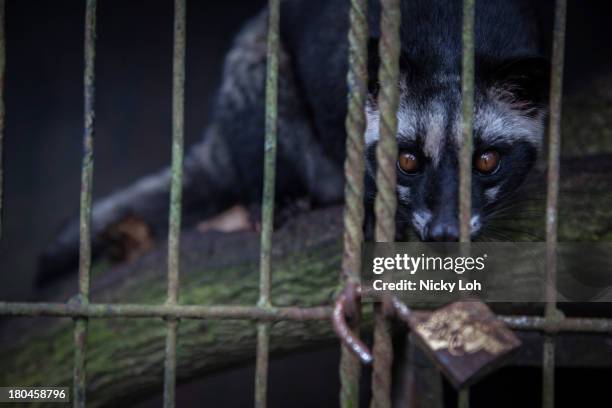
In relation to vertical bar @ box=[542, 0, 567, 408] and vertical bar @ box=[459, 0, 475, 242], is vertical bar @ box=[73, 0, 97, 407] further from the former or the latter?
vertical bar @ box=[542, 0, 567, 408]

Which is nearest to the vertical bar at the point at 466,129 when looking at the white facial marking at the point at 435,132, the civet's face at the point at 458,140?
the civet's face at the point at 458,140

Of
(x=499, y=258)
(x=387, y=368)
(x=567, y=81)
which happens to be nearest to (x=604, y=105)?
(x=567, y=81)

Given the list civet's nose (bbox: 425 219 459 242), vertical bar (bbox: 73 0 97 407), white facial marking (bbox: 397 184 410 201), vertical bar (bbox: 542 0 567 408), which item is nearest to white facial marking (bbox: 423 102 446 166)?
white facial marking (bbox: 397 184 410 201)

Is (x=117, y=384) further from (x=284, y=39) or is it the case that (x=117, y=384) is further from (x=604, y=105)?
(x=604, y=105)

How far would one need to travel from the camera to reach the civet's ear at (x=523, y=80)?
7.30 feet

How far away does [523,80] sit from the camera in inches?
91.5

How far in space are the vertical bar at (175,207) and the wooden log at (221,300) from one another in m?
0.95

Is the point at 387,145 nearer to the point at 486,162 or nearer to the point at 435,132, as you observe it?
the point at 435,132

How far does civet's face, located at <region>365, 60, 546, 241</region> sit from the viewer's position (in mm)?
2184

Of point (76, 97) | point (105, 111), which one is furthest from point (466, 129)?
point (76, 97)

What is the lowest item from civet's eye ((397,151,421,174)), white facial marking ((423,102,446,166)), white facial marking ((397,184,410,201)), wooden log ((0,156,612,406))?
wooden log ((0,156,612,406))

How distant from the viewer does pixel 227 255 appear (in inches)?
110

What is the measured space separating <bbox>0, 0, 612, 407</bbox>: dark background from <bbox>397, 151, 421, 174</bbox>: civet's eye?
3083 mm

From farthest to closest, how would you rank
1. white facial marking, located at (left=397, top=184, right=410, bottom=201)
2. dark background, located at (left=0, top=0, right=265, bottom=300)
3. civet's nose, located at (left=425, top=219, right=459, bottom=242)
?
dark background, located at (left=0, top=0, right=265, bottom=300) < white facial marking, located at (left=397, top=184, right=410, bottom=201) < civet's nose, located at (left=425, top=219, right=459, bottom=242)
